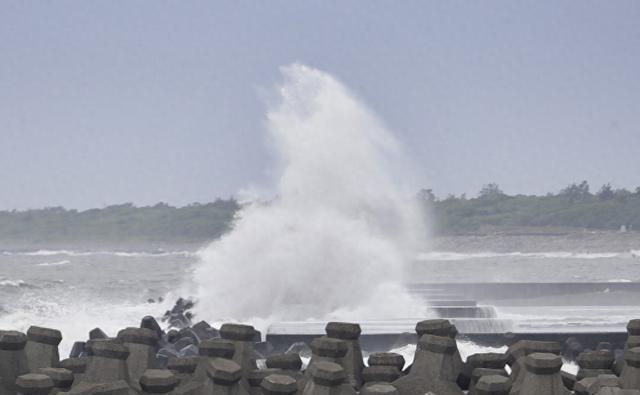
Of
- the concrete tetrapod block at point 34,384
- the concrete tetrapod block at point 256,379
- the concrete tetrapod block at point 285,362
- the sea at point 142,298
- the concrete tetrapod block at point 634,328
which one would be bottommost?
the concrete tetrapod block at point 34,384

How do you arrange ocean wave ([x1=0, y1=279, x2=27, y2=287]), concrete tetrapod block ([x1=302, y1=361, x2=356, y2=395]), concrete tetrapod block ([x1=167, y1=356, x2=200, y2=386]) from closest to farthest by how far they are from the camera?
concrete tetrapod block ([x1=302, y1=361, x2=356, y2=395]), concrete tetrapod block ([x1=167, y1=356, x2=200, y2=386]), ocean wave ([x1=0, y1=279, x2=27, y2=287])

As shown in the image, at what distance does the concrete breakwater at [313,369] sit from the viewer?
4590 mm

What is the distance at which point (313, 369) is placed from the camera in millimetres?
4621

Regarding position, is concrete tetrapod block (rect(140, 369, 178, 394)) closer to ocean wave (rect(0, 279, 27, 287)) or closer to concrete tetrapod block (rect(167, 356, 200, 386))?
concrete tetrapod block (rect(167, 356, 200, 386))

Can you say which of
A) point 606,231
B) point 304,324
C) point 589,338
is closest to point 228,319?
point 304,324

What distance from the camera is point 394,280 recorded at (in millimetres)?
18438

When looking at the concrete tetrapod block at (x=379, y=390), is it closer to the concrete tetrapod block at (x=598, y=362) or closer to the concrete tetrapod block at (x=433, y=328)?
the concrete tetrapod block at (x=433, y=328)

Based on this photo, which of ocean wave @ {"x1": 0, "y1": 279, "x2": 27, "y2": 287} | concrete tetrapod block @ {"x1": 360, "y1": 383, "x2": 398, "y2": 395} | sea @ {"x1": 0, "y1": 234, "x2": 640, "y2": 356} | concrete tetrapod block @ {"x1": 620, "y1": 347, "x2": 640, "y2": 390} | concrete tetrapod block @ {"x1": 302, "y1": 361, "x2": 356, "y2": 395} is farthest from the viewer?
ocean wave @ {"x1": 0, "y1": 279, "x2": 27, "y2": 287}

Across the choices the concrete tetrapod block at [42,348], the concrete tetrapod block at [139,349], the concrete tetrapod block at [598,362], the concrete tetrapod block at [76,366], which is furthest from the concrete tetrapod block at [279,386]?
the concrete tetrapod block at [598,362]

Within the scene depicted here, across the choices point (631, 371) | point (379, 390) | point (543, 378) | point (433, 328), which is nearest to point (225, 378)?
point (379, 390)

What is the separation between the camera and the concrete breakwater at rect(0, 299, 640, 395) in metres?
4.59

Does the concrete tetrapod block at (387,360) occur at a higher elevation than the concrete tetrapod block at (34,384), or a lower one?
higher

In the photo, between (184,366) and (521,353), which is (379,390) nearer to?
(184,366)

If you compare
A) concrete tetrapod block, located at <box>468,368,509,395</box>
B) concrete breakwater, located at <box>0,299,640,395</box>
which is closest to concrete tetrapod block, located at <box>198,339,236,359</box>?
concrete breakwater, located at <box>0,299,640,395</box>
